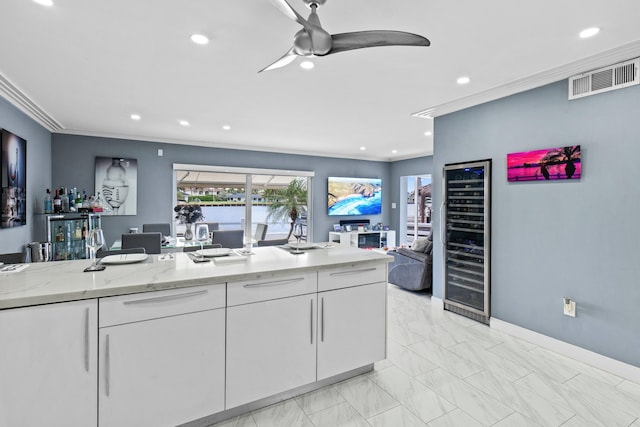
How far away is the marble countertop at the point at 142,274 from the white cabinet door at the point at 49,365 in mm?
61

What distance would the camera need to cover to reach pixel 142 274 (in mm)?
1743

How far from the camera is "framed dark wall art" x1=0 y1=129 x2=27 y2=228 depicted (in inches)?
125

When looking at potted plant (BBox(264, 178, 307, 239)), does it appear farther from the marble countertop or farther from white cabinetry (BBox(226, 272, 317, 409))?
white cabinetry (BBox(226, 272, 317, 409))

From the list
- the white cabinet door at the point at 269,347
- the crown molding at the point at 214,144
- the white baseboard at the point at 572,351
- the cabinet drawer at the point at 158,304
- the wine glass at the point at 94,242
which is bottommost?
the white baseboard at the point at 572,351

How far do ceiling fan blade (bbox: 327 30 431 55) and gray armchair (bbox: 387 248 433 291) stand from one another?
2981mm

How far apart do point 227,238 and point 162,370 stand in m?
3.00

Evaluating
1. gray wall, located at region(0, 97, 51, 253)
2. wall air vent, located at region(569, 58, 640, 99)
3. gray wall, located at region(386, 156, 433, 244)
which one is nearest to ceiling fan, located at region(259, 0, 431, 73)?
wall air vent, located at region(569, 58, 640, 99)

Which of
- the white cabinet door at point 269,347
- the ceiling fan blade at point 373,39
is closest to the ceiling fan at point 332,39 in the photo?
the ceiling fan blade at point 373,39

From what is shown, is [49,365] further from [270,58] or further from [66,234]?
[66,234]

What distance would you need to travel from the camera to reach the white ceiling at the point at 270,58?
191 centimetres

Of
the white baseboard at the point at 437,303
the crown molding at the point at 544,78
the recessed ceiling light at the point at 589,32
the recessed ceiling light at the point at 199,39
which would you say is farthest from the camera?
the white baseboard at the point at 437,303

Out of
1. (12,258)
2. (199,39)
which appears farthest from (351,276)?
(12,258)

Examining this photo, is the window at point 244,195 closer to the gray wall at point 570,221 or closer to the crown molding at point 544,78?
the crown molding at point 544,78

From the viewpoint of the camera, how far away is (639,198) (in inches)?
92.9
